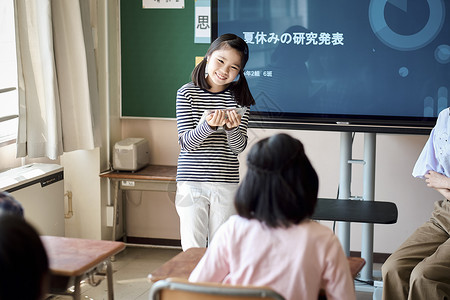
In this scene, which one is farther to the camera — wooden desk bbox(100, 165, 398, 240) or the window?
the window

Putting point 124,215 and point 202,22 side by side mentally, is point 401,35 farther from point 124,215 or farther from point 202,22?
point 124,215

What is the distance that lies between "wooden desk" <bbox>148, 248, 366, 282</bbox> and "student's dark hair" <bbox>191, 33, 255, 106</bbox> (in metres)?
0.91

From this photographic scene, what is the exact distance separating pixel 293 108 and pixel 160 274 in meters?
1.99

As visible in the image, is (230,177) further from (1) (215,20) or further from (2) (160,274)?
(1) (215,20)

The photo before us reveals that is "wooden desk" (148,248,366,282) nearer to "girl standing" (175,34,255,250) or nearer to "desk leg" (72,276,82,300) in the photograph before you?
"desk leg" (72,276,82,300)

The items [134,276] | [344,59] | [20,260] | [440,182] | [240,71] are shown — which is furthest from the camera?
Result: [134,276]

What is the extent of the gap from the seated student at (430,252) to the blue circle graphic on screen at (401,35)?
0.59 m

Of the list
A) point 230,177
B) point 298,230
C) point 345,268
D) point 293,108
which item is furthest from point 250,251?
point 293,108

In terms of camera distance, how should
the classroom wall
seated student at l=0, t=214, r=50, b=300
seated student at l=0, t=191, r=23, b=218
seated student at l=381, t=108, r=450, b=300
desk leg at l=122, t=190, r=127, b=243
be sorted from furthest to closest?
desk leg at l=122, t=190, r=127, b=243 < the classroom wall < seated student at l=381, t=108, r=450, b=300 < seated student at l=0, t=191, r=23, b=218 < seated student at l=0, t=214, r=50, b=300

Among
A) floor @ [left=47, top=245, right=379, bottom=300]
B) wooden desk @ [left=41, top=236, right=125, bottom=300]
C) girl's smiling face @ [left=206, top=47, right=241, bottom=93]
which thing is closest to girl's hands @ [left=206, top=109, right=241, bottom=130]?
girl's smiling face @ [left=206, top=47, right=241, bottom=93]

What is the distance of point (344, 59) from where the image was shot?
3748 millimetres

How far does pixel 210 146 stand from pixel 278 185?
3.61 feet

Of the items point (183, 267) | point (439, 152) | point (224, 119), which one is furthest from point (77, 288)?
point (439, 152)

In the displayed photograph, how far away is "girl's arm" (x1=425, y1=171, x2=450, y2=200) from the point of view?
121 inches
